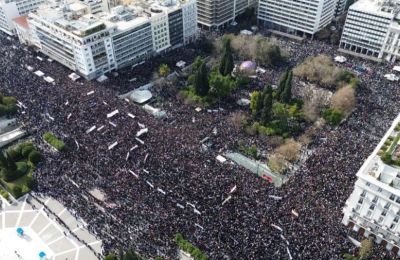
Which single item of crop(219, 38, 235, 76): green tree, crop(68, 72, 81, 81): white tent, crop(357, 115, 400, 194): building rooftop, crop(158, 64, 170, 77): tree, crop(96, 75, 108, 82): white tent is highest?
crop(357, 115, 400, 194): building rooftop

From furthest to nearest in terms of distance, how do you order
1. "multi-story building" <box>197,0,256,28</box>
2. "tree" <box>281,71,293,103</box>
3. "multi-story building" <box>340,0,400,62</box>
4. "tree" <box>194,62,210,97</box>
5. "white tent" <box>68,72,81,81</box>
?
"multi-story building" <box>197,0,256,28</box> < "multi-story building" <box>340,0,400,62</box> < "white tent" <box>68,72,81,81</box> < "tree" <box>194,62,210,97</box> < "tree" <box>281,71,293,103</box>

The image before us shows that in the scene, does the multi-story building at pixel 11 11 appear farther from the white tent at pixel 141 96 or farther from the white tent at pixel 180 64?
the white tent at pixel 141 96

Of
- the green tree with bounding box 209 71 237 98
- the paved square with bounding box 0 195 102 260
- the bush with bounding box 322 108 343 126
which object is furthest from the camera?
the green tree with bounding box 209 71 237 98

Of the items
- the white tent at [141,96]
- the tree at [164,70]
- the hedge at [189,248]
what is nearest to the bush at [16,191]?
the hedge at [189,248]

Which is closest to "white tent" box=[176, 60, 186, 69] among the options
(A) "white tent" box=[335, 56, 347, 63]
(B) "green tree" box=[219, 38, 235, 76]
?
(B) "green tree" box=[219, 38, 235, 76]

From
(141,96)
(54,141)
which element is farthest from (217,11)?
(54,141)

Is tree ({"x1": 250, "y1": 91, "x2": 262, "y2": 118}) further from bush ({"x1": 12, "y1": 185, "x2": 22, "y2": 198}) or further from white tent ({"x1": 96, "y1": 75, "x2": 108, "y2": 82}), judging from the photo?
bush ({"x1": 12, "y1": 185, "x2": 22, "y2": 198})

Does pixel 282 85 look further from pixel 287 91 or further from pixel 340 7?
pixel 340 7
